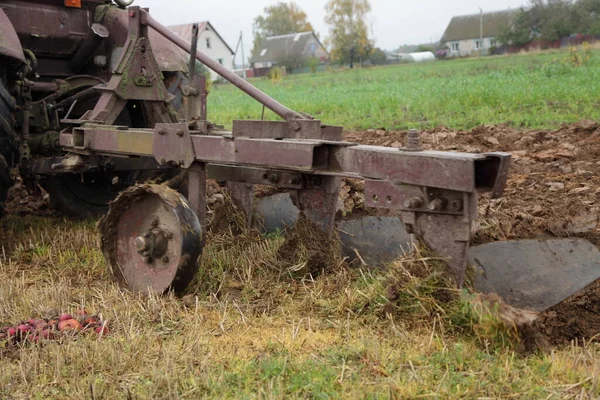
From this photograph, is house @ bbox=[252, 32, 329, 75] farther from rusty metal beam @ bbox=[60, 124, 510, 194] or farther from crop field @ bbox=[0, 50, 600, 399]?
Answer: rusty metal beam @ bbox=[60, 124, 510, 194]

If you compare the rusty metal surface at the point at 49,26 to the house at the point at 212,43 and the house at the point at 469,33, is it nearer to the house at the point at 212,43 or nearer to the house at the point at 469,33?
the house at the point at 212,43

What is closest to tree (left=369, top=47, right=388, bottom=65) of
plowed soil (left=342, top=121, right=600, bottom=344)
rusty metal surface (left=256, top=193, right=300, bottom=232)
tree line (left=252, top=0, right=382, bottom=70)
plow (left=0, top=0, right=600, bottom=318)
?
tree line (left=252, top=0, right=382, bottom=70)

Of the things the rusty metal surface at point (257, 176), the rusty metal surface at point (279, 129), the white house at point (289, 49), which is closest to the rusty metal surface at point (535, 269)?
the rusty metal surface at point (257, 176)

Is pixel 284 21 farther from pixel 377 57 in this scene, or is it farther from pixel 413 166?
pixel 413 166

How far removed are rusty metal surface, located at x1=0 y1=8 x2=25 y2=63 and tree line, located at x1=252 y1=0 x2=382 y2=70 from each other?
61128 millimetres

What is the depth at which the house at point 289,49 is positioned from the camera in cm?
7159

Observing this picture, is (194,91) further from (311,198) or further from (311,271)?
(311,271)

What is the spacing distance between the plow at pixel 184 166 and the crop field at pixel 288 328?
0.47 feet

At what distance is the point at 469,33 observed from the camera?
69375mm

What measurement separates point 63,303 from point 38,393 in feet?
3.91

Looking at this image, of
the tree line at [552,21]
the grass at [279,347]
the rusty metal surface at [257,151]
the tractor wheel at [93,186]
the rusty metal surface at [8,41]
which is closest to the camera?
the grass at [279,347]

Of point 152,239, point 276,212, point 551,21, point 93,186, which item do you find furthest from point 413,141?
point 551,21

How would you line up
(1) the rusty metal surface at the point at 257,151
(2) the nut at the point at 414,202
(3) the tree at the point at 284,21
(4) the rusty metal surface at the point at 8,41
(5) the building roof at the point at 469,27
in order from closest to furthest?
(2) the nut at the point at 414,202, (1) the rusty metal surface at the point at 257,151, (4) the rusty metal surface at the point at 8,41, (5) the building roof at the point at 469,27, (3) the tree at the point at 284,21

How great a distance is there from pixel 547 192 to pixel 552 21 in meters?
37.1
